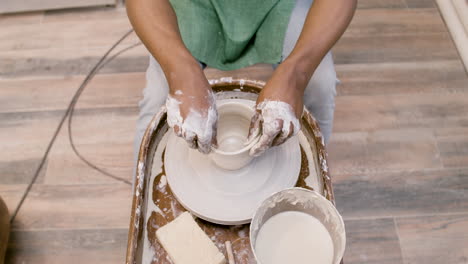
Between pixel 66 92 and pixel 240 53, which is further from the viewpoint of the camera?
pixel 66 92

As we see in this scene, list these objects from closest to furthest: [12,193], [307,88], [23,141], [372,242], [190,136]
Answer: [190,136] → [307,88] → [372,242] → [12,193] → [23,141]

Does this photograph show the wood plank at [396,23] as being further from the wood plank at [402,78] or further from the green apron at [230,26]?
the green apron at [230,26]

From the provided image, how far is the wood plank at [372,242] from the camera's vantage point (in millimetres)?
1295

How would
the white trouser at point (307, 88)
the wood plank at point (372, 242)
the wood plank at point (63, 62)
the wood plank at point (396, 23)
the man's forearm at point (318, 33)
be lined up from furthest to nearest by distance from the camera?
the wood plank at point (396, 23) < the wood plank at point (63, 62) < the wood plank at point (372, 242) < the white trouser at point (307, 88) < the man's forearm at point (318, 33)

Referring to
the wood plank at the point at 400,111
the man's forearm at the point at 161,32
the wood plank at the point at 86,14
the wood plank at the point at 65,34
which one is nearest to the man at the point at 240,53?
the man's forearm at the point at 161,32

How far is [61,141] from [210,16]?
2.97ft

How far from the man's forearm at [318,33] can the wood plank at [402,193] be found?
0.71 metres

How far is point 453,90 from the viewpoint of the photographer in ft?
5.44

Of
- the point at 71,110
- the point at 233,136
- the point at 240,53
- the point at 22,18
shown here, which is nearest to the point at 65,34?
the point at 22,18

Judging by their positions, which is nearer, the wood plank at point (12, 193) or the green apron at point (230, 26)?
the green apron at point (230, 26)

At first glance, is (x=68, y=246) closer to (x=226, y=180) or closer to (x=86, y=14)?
(x=226, y=180)

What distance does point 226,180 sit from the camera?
814mm

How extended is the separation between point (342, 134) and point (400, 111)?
0.96 feet

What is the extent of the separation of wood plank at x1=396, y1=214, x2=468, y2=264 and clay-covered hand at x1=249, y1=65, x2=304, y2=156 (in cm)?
84
